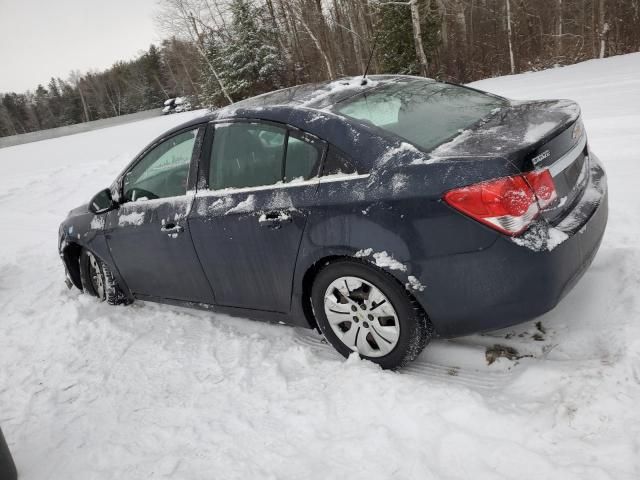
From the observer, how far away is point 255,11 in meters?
29.2

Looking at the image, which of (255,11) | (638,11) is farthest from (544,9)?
(255,11)

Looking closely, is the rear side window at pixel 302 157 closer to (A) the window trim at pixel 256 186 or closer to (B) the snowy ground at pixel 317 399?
(A) the window trim at pixel 256 186

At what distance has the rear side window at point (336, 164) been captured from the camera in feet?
8.71

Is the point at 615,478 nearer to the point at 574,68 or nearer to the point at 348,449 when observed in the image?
the point at 348,449

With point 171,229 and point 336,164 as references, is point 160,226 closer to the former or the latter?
point 171,229

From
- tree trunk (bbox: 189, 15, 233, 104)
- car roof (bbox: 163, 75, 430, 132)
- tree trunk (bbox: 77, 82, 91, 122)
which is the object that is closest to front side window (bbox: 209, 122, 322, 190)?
car roof (bbox: 163, 75, 430, 132)

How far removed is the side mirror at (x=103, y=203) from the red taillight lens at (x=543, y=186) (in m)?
3.30

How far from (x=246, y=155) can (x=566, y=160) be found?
1.88 m

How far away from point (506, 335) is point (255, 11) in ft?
99.1

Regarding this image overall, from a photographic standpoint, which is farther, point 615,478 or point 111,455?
point 111,455

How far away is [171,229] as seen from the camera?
11.7ft

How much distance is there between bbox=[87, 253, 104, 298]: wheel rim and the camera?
184 inches

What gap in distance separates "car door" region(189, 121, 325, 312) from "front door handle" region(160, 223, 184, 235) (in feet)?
0.45

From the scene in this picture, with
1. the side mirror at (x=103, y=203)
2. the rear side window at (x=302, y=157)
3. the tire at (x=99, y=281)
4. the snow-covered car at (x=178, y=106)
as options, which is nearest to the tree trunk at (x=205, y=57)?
the snow-covered car at (x=178, y=106)
